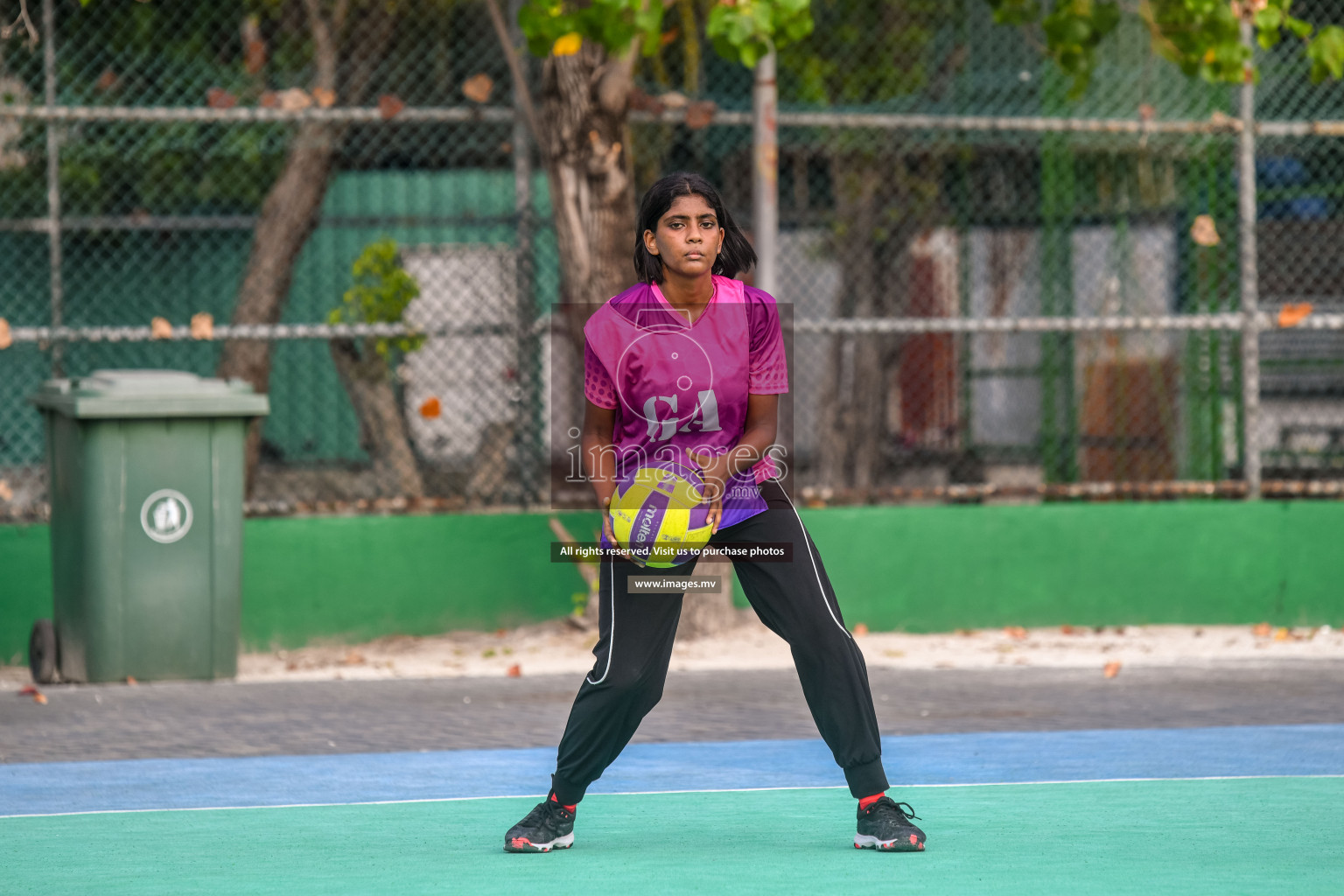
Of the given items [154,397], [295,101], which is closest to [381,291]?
[295,101]

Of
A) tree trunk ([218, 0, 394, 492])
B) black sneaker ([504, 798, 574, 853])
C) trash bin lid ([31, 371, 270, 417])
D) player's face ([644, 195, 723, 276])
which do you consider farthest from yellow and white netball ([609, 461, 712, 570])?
tree trunk ([218, 0, 394, 492])

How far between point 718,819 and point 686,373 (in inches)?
56.1

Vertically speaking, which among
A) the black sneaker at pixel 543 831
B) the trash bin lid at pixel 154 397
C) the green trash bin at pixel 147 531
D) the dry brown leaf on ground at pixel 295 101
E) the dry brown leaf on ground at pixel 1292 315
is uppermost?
the dry brown leaf on ground at pixel 295 101

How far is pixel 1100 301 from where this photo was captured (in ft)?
43.9

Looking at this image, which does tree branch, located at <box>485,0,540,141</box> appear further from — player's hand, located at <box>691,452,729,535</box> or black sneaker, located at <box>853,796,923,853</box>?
black sneaker, located at <box>853,796,923,853</box>

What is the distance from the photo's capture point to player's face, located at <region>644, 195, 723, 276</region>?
164 inches

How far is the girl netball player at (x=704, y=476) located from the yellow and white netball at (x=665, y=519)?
4 centimetres

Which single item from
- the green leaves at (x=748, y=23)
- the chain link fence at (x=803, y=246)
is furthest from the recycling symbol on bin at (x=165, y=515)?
the green leaves at (x=748, y=23)

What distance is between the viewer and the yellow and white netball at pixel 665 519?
13.4 feet

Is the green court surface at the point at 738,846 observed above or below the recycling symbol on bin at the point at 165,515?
below

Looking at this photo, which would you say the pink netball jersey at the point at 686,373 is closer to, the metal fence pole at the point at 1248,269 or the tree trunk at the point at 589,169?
the tree trunk at the point at 589,169

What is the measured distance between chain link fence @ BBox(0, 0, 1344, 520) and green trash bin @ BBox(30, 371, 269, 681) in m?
0.98

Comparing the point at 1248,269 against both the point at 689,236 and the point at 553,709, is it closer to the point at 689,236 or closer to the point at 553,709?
the point at 553,709

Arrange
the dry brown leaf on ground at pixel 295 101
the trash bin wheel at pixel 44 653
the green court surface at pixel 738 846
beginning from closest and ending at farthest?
the green court surface at pixel 738 846, the trash bin wheel at pixel 44 653, the dry brown leaf on ground at pixel 295 101
